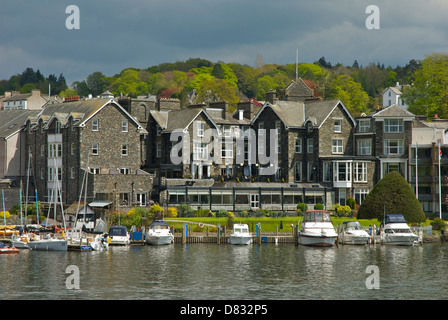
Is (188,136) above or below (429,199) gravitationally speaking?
above

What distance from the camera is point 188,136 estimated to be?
103188 millimetres

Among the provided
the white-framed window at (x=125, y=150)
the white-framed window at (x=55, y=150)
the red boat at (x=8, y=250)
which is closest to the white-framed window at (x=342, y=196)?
the white-framed window at (x=125, y=150)

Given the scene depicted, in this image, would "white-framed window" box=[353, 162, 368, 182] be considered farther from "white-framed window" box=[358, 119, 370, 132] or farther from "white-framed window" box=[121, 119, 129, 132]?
"white-framed window" box=[121, 119, 129, 132]

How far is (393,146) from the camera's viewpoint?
335 feet

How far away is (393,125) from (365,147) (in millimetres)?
4864

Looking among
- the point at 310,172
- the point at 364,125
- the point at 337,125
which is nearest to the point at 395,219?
the point at 310,172

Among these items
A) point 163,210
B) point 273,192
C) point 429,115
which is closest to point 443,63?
point 429,115

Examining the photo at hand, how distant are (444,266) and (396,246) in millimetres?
15385

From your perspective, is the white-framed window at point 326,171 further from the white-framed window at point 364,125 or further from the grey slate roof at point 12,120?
the grey slate roof at point 12,120

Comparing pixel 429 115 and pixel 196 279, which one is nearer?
pixel 196 279

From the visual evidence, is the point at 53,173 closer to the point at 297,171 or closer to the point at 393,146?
the point at 297,171

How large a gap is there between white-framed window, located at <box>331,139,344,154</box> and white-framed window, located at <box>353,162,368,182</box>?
4330 mm

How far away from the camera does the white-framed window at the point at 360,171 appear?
100438 millimetres

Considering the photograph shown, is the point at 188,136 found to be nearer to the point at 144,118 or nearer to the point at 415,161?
the point at 144,118
